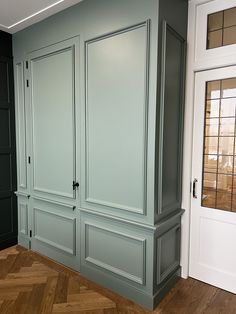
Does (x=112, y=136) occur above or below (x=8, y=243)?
above

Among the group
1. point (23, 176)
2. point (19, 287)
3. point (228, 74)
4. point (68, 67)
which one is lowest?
point (19, 287)

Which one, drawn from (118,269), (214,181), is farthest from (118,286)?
(214,181)

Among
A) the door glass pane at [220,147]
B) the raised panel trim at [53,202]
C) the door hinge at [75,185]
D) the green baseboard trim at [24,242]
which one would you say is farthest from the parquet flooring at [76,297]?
the door hinge at [75,185]

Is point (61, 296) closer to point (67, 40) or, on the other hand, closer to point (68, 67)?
point (68, 67)

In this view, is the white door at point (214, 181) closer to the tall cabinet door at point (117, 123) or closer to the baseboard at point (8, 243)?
the tall cabinet door at point (117, 123)

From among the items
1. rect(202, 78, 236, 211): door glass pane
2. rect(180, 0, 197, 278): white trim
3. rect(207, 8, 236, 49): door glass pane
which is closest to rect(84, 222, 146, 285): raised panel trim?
rect(180, 0, 197, 278): white trim

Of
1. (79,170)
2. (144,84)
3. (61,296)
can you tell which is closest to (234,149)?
(144,84)

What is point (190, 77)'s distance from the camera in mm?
2365

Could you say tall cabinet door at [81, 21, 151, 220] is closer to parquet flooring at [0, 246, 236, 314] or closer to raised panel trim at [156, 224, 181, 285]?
raised panel trim at [156, 224, 181, 285]

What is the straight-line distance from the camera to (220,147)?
→ 7.59 feet

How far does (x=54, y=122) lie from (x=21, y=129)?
683mm

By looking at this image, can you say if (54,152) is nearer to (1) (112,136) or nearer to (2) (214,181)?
(1) (112,136)

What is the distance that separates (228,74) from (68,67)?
1595 millimetres

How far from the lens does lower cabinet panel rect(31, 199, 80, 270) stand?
2.66 m
